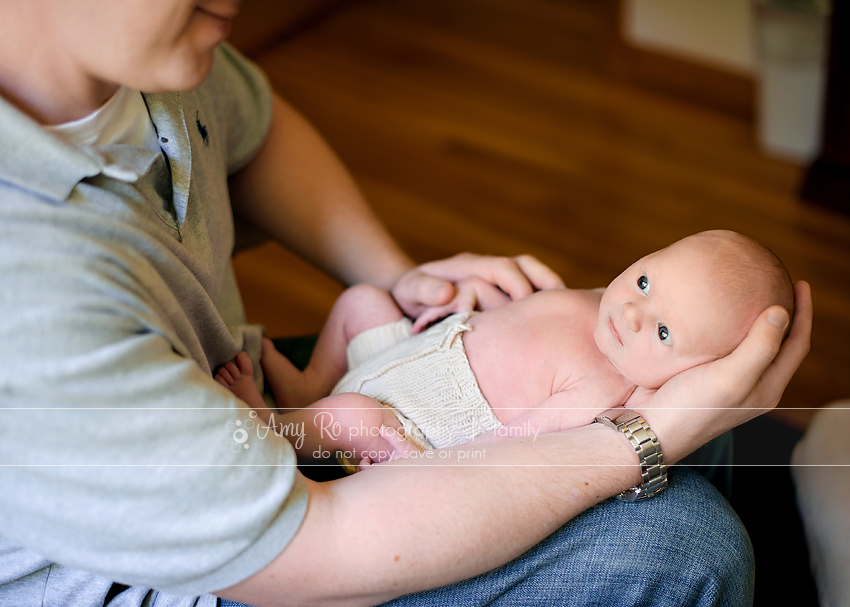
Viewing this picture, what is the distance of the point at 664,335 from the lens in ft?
2.90

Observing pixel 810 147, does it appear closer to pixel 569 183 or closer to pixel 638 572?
pixel 569 183

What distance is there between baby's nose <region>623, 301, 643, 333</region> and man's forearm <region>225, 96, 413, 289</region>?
1.28 feet

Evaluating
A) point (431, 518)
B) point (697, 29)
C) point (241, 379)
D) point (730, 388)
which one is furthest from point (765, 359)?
point (697, 29)

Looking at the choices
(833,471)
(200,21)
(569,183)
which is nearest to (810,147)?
(569,183)

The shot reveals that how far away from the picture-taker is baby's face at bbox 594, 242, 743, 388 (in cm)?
84

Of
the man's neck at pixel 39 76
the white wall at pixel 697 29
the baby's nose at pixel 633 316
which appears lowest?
the white wall at pixel 697 29

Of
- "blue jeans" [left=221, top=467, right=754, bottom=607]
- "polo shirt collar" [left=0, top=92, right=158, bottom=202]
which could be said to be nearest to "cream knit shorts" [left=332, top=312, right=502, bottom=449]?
"blue jeans" [left=221, top=467, right=754, bottom=607]

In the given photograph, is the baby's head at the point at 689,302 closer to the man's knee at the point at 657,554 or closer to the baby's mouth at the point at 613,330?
the baby's mouth at the point at 613,330

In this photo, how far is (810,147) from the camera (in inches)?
99.5

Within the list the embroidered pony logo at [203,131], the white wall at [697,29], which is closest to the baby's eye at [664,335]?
the embroidered pony logo at [203,131]

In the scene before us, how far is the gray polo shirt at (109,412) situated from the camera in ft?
1.80

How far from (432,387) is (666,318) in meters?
0.31

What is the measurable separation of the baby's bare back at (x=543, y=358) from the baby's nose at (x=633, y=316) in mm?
98

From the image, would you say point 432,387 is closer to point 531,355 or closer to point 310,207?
point 531,355
